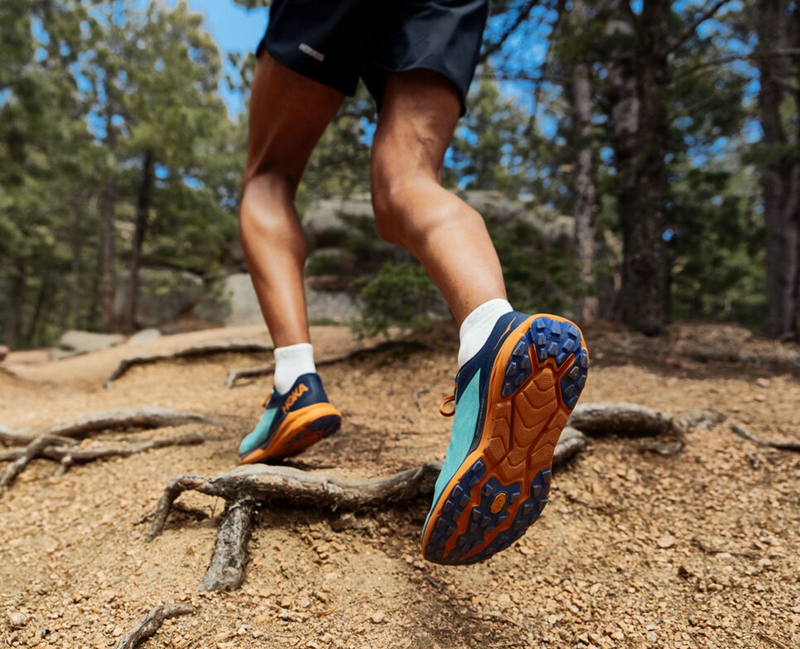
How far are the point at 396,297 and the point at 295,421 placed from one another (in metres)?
2.66

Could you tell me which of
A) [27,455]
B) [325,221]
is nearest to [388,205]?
[27,455]

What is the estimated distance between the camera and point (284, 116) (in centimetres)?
130

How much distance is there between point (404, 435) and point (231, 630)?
40.1 inches

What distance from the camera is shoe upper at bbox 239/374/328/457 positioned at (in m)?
1.20

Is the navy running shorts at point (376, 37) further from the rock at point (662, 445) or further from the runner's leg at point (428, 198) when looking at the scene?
the rock at point (662, 445)

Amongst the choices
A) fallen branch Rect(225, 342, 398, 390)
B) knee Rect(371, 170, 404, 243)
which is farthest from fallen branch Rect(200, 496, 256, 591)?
fallen branch Rect(225, 342, 398, 390)

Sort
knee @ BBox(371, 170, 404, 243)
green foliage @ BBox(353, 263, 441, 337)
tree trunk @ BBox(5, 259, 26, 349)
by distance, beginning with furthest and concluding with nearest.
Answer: tree trunk @ BBox(5, 259, 26, 349)
green foliage @ BBox(353, 263, 441, 337)
knee @ BBox(371, 170, 404, 243)

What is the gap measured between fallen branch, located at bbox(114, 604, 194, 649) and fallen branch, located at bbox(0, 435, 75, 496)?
1005 millimetres

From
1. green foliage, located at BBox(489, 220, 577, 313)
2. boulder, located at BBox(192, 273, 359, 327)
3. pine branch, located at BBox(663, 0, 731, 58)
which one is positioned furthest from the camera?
boulder, located at BBox(192, 273, 359, 327)

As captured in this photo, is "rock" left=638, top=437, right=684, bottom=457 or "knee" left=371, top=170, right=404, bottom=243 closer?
"knee" left=371, top=170, right=404, bottom=243

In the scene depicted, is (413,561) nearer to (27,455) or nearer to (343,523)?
(343,523)

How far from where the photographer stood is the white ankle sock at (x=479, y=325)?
2.88 feet

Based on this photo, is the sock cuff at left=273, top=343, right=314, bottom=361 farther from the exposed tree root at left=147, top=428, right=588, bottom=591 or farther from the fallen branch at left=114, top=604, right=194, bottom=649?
the fallen branch at left=114, top=604, right=194, bottom=649

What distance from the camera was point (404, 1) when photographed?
46.0 inches
